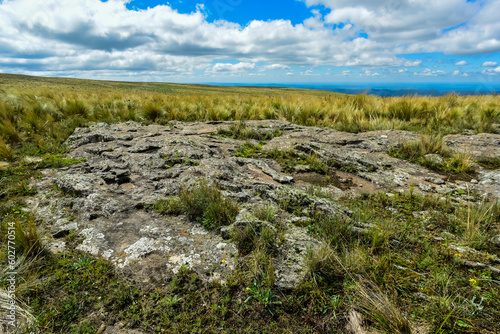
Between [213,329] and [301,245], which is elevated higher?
[301,245]

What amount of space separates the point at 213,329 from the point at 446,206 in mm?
3390

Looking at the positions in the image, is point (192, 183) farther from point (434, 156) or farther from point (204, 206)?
point (434, 156)

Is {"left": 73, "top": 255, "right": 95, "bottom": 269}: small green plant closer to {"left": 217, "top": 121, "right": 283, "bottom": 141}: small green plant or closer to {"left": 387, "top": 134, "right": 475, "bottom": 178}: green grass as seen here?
{"left": 217, "top": 121, "right": 283, "bottom": 141}: small green plant

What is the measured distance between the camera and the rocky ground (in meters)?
2.43

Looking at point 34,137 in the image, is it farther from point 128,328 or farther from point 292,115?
point 292,115

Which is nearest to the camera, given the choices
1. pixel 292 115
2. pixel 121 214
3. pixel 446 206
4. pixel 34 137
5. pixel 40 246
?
pixel 40 246

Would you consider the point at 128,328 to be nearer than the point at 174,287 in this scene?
Yes

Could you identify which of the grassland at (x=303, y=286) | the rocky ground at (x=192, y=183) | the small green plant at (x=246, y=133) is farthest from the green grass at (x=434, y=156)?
the small green plant at (x=246, y=133)

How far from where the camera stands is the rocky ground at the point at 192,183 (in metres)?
2.43

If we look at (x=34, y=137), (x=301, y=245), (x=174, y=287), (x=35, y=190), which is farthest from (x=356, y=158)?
(x=34, y=137)

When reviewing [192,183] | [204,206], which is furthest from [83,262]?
[192,183]

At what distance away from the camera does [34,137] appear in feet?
19.9

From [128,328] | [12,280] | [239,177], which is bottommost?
[128,328]

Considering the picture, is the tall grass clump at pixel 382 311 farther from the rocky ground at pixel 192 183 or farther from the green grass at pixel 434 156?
the green grass at pixel 434 156
